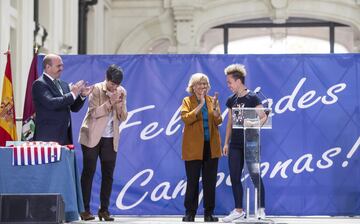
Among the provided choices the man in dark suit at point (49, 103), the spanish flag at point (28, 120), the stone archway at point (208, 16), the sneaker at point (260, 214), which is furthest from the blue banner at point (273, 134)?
the stone archway at point (208, 16)

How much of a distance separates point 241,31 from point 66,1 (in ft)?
21.4

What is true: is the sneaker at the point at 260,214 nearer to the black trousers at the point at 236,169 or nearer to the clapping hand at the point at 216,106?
the black trousers at the point at 236,169

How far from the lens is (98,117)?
979cm

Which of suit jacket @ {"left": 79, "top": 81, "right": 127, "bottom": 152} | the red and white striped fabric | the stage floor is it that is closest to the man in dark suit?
suit jacket @ {"left": 79, "top": 81, "right": 127, "bottom": 152}

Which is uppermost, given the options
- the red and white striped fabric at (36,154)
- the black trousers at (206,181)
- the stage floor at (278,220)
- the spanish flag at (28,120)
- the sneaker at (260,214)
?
the spanish flag at (28,120)

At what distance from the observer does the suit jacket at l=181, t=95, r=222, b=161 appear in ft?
32.3

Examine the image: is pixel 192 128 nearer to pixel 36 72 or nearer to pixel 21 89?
pixel 36 72

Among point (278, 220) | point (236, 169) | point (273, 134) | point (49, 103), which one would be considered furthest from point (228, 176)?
point (49, 103)

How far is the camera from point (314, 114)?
1088 cm

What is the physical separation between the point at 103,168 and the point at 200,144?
1.08 m

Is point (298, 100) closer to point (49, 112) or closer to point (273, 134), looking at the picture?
point (273, 134)

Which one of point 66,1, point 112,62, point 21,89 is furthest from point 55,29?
point 112,62

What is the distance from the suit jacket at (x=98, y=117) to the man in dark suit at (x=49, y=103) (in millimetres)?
394

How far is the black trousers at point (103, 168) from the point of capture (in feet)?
32.0
